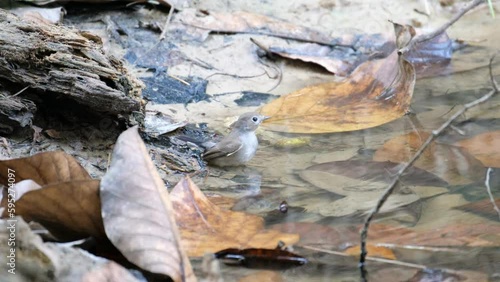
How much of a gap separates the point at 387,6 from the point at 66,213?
4489 mm

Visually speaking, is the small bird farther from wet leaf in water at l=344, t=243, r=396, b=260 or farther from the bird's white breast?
wet leaf in water at l=344, t=243, r=396, b=260

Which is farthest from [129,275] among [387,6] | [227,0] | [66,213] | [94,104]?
[387,6]

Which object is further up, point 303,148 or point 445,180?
point 445,180

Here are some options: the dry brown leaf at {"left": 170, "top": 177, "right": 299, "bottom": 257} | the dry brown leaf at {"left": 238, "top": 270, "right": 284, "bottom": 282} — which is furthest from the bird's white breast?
the dry brown leaf at {"left": 238, "top": 270, "right": 284, "bottom": 282}

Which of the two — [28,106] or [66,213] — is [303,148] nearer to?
[28,106]

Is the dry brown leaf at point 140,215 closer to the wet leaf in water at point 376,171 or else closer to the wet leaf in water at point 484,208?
the wet leaf in water at point 484,208

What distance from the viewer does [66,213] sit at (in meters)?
2.39

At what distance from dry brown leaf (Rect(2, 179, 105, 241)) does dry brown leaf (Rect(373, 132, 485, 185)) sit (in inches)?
64.9

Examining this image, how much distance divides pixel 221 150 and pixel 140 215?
5.51ft

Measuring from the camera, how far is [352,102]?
4.70m

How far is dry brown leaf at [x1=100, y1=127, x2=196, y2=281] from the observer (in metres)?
2.23

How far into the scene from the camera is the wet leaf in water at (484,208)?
2896 millimetres

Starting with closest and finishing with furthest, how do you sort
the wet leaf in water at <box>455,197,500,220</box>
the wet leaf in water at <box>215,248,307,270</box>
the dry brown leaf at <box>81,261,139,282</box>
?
the dry brown leaf at <box>81,261,139,282</box> → the wet leaf in water at <box>215,248,307,270</box> → the wet leaf in water at <box>455,197,500,220</box>

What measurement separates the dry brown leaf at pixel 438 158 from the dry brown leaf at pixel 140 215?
151cm
